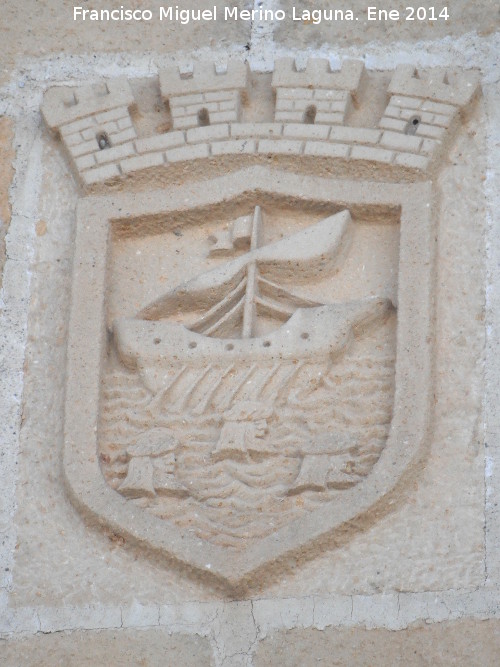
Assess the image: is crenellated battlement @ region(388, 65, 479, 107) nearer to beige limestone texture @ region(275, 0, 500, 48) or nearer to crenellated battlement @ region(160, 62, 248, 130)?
beige limestone texture @ region(275, 0, 500, 48)

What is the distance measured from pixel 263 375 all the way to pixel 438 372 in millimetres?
330

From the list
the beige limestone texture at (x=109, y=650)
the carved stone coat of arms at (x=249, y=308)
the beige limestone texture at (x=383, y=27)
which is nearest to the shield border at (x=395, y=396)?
the carved stone coat of arms at (x=249, y=308)

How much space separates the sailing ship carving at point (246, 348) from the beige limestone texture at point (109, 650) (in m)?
0.27

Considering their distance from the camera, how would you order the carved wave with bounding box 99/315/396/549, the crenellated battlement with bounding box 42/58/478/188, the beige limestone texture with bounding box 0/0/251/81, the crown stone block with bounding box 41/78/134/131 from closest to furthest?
the carved wave with bounding box 99/315/396/549, the crenellated battlement with bounding box 42/58/478/188, the crown stone block with bounding box 41/78/134/131, the beige limestone texture with bounding box 0/0/251/81

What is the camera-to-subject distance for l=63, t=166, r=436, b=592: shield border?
116 inches

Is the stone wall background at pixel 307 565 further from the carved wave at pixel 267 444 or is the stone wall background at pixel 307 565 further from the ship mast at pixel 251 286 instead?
the ship mast at pixel 251 286

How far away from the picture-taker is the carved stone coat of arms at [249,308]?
9.88 ft

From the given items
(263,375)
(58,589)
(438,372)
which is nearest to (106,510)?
(58,589)

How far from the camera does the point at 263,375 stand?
124 inches

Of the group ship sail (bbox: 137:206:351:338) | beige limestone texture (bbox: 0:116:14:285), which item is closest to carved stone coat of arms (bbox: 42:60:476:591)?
ship sail (bbox: 137:206:351:338)

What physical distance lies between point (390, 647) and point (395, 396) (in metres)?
0.47

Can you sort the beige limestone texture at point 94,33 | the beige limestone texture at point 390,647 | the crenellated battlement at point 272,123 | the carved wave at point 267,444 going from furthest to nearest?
the beige limestone texture at point 94,33, the crenellated battlement at point 272,123, the carved wave at point 267,444, the beige limestone texture at point 390,647

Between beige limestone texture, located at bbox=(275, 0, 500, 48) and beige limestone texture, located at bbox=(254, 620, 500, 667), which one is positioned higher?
beige limestone texture, located at bbox=(275, 0, 500, 48)

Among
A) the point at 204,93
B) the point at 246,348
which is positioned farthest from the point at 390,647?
the point at 204,93
